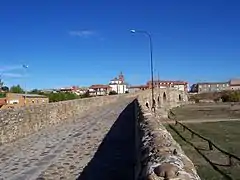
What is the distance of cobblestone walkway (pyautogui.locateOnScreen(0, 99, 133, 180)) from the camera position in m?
10.1

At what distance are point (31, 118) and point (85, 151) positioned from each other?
6.84 metres

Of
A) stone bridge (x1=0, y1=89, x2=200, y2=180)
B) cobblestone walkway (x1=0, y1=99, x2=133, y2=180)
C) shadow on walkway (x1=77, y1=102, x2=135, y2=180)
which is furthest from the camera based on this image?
cobblestone walkway (x1=0, y1=99, x2=133, y2=180)

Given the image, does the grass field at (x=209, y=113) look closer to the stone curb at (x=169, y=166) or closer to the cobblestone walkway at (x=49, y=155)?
the cobblestone walkway at (x=49, y=155)

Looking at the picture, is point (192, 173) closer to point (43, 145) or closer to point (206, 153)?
point (43, 145)

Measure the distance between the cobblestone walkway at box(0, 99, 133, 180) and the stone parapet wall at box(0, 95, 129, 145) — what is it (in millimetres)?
438

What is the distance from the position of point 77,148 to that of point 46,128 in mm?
7942

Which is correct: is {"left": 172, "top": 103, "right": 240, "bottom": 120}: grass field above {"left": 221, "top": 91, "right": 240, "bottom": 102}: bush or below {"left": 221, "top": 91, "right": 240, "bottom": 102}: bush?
below

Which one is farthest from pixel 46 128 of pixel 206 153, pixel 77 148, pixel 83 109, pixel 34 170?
pixel 83 109

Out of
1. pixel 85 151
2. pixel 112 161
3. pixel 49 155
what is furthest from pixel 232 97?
pixel 112 161

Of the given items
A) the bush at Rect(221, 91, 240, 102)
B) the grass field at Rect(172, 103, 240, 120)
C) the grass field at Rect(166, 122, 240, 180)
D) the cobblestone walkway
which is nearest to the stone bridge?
the cobblestone walkway

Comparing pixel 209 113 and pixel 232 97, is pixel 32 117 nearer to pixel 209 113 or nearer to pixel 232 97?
pixel 209 113

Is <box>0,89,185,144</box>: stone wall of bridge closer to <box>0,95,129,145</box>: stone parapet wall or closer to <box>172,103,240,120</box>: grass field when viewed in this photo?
<box>0,95,129,145</box>: stone parapet wall

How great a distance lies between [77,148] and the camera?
14.1m

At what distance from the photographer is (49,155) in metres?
12.8
